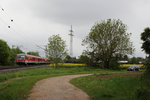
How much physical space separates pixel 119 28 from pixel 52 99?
3358 cm

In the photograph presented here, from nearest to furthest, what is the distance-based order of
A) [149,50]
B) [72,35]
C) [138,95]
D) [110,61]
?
1. [138,95]
2. [149,50]
3. [110,61]
4. [72,35]

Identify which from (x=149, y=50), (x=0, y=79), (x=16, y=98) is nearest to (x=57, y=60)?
(x=0, y=79)

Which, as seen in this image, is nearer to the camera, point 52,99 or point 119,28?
point 52,99

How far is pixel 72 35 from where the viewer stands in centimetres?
5684

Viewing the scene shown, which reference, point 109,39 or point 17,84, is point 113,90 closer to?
point 17,84

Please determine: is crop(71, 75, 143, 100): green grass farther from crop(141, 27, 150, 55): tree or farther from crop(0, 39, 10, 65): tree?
crop(0, 39, 10, 65): tree

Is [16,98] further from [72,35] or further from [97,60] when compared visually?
[72,35]

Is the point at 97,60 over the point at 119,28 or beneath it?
beneath

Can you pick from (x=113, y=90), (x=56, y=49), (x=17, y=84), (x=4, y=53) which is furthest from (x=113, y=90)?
(x=4, y=53)

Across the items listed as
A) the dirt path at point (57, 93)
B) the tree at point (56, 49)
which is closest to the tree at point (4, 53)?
the tree at point (56, 49)

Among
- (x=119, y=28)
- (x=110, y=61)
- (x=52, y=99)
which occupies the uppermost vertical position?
(x=119, y=28)

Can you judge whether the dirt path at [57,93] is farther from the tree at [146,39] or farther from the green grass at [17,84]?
the tree at [146,39]

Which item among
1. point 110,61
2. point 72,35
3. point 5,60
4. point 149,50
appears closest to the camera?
point 149,50

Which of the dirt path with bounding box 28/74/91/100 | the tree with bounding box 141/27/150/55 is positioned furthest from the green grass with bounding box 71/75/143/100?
the tree with bounding box 141/27/150/55
